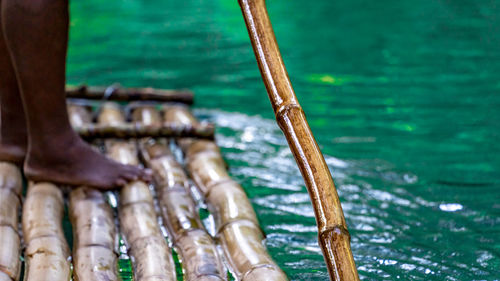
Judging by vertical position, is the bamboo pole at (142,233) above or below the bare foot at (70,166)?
below

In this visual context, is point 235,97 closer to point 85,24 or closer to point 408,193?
point 408,193

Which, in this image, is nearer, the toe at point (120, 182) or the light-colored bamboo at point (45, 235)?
the light-colored bamboo at point (45, 235)

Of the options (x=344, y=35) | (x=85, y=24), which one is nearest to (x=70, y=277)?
(x=344, y=35)

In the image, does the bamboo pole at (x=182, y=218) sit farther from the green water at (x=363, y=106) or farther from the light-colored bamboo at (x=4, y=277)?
the light-colored bamboo at (x=4, y=277)

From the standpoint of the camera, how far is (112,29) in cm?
493

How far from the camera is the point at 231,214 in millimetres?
1897

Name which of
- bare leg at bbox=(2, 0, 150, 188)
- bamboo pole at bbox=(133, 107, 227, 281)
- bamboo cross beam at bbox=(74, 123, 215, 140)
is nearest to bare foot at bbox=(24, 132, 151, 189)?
bare leg at bbox=(2, 0, 150, 188)

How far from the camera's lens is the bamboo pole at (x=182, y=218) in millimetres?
1648

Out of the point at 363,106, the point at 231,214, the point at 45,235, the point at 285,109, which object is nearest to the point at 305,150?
the point at 285,109

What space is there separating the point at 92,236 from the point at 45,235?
0.40 feet

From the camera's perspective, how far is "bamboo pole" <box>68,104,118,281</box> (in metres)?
1.63

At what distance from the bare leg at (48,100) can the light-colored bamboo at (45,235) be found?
0.07m

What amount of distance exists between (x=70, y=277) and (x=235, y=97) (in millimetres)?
1728

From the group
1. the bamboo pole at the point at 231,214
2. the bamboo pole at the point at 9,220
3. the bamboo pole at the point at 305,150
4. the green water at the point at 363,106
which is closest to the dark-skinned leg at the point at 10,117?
the bamboo pole at the point at 9,220
